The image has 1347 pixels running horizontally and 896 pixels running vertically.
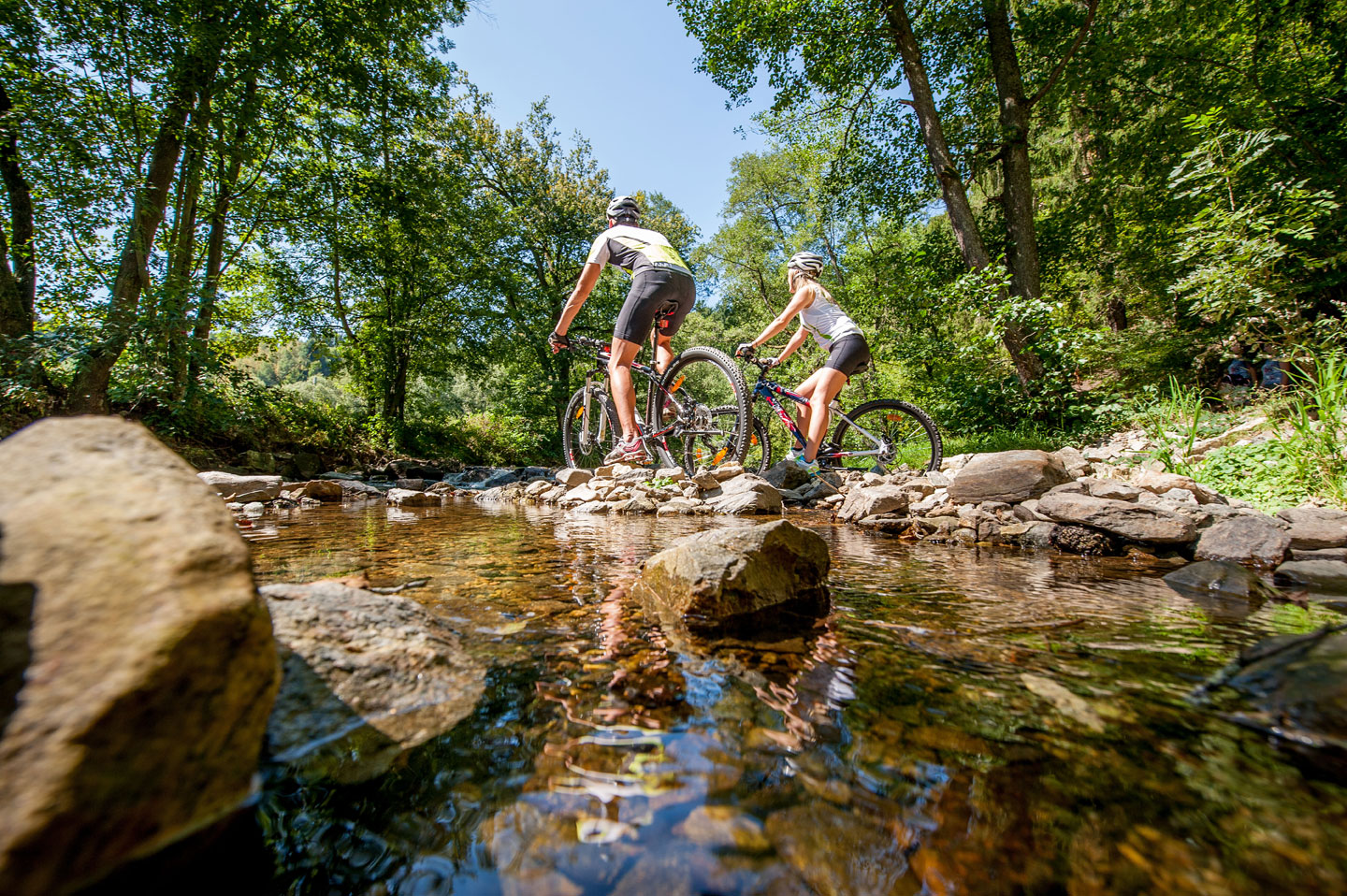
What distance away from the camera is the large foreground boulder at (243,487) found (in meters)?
5.93

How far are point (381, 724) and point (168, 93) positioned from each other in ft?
39.3

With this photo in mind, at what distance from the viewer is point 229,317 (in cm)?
1282

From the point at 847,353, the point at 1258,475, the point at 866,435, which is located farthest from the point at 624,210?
the point at 1258,475

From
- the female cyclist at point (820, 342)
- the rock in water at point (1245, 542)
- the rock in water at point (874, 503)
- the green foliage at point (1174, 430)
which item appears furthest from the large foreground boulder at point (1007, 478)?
the female cyclist at point (820, 342)

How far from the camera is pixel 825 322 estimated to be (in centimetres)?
637

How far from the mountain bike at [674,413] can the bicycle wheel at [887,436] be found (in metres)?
1.69

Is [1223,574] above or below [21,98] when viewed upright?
below

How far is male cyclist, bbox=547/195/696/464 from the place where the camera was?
5.25 meters

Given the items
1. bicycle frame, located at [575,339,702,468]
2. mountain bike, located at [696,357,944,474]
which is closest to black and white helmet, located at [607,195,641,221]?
bicycle frame, located at [575,339,702,468]

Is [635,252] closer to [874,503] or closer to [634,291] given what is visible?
[634,291]

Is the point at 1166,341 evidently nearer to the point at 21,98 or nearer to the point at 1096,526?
the point at 1096,526

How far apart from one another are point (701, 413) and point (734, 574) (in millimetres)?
4372

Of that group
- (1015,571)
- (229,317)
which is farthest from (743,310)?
(1015,571)

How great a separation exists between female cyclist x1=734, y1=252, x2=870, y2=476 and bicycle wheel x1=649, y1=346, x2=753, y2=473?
2.61ft
